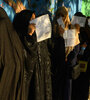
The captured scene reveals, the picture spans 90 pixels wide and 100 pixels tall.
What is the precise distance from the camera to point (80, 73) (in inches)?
107

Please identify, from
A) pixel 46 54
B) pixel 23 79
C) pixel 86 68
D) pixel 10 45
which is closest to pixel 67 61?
pixel 86 68

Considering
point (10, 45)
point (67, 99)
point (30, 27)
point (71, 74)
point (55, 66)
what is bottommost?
point (67, 99)

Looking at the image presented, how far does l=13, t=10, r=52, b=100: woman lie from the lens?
179cm

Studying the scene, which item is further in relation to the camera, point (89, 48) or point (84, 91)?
point (84, 91)

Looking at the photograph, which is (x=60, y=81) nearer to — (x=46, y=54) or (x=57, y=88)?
(x=57, y=88)

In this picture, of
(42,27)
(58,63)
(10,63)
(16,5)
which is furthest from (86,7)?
(10,63)

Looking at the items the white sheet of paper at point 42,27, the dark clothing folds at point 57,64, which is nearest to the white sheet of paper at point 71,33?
the dark clothing folds at point 57,64

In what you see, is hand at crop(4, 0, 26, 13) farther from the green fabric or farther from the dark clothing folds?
the green fabric

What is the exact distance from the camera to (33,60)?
72.9 inches

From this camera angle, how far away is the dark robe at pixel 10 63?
154cm

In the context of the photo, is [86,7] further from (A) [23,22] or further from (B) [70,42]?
(A) [23,22]

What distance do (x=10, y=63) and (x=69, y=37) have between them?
3.57 ft

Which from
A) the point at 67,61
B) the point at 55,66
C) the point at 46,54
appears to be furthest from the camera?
the point at 67,61

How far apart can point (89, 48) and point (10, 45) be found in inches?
55.2
